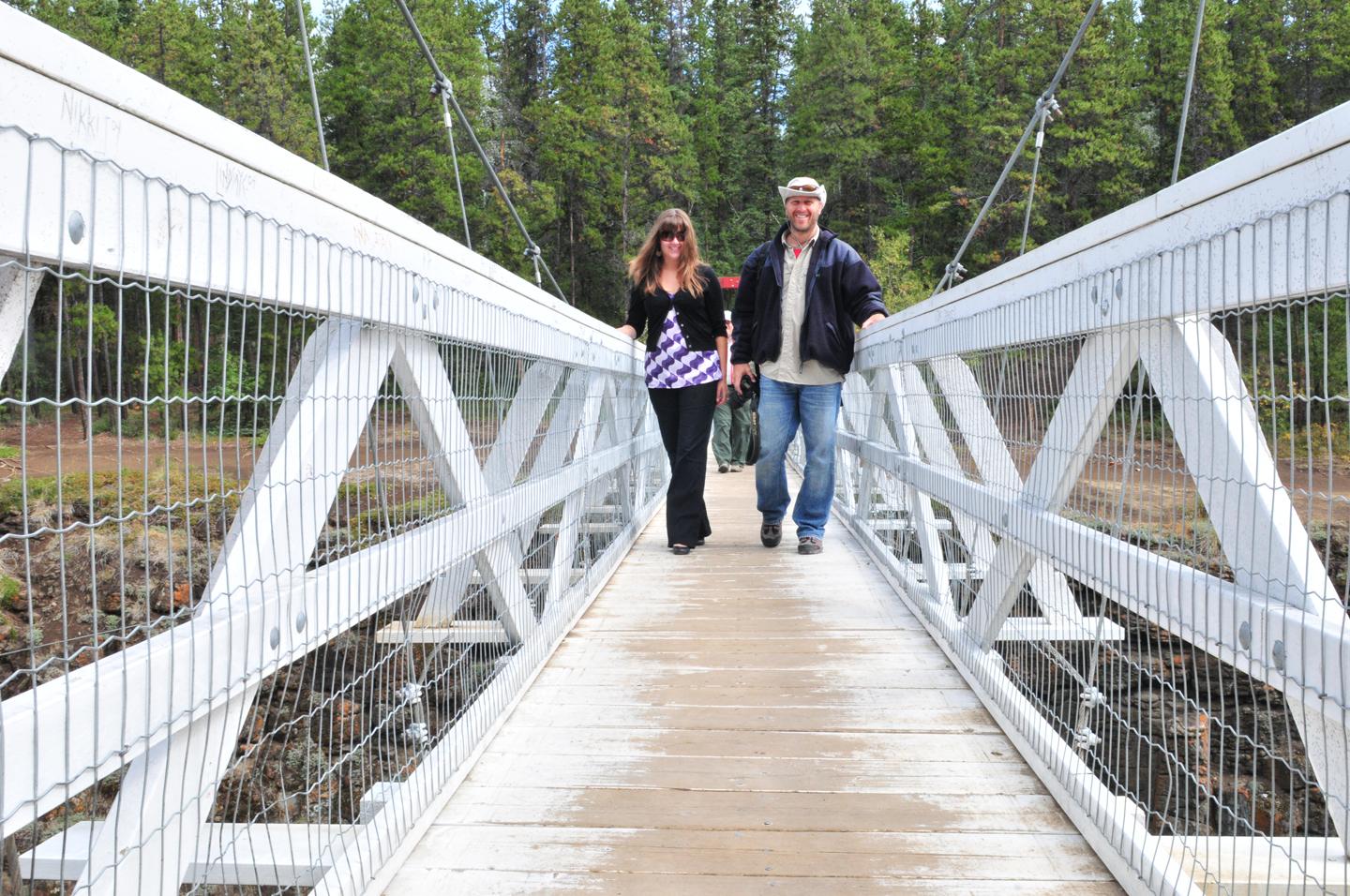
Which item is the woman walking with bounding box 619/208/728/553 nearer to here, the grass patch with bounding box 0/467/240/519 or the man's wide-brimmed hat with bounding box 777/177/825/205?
the man's wide-brimmed hat with bounding box 777/177/825/205

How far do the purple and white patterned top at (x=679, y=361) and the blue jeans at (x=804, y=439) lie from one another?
0.31 m

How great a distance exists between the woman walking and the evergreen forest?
85.8 feet

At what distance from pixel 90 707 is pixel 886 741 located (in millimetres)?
1949

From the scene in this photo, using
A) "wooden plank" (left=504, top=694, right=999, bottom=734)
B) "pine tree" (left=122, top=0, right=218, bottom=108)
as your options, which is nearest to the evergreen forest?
"pine tree" (left=122, top=0, right=218, bottom=108)

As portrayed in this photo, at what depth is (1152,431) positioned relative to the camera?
1.98 m

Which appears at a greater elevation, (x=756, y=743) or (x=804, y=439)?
(x=804, y=439)

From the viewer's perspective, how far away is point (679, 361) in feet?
16.3

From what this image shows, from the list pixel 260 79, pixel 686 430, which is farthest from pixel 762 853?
pixel 260 79

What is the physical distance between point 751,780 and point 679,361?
2.80m

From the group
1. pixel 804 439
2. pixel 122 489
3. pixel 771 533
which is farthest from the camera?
pixel 771 533

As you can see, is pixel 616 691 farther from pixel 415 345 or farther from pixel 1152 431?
pixel 1152 431

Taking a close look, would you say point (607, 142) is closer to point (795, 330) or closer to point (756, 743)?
point (795, 330)

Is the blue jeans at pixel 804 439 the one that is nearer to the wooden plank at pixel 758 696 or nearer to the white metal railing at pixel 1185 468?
the white metal railing at pixel 1185 468

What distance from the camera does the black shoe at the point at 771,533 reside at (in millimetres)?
5520
